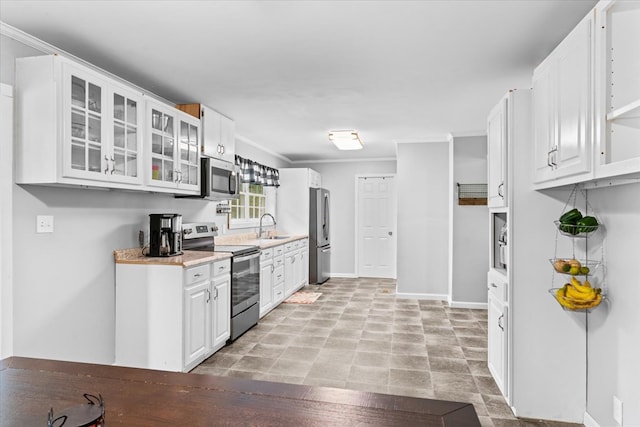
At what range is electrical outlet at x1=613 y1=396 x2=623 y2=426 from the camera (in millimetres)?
2021

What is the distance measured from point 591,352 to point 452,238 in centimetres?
323

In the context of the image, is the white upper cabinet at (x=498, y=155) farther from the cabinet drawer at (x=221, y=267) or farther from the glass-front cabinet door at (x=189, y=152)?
the glass-front cabinet door at (x=189, y=152)

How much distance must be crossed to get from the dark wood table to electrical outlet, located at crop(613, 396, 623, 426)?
160 centimetres

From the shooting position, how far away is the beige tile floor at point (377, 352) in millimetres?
2984

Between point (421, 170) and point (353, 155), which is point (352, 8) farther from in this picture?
point (353, 155)

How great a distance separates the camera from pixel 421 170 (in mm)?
5961

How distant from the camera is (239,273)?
406 centimetres

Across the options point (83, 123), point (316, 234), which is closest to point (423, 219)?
point (316, 234)

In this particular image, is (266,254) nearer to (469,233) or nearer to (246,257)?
(246,257)

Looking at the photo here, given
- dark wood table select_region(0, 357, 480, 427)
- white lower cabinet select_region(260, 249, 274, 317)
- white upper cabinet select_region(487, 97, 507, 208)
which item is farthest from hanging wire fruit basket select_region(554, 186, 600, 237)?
white lower cabinet select_region(260, 249, 274, 317)

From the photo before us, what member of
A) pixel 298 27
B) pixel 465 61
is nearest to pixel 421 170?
pixel 465 61

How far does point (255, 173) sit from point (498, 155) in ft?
12.3

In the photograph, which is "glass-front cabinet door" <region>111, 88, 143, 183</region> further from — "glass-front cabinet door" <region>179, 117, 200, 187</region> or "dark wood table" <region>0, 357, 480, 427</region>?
"dark wood table" <region>0, 357, 480, 427</region>

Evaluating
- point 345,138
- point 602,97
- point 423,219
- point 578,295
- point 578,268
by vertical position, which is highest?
point 345,138
